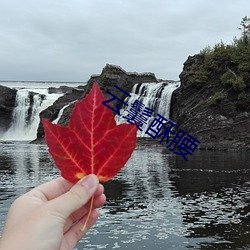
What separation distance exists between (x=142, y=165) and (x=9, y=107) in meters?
40.6

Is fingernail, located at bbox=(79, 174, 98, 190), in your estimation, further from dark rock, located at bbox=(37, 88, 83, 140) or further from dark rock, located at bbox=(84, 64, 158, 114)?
dark rock, located at bbox=(84, 64, 158, 114)

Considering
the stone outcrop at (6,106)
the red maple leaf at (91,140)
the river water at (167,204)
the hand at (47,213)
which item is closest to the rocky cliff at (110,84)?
the stone outcrop at (6,106)

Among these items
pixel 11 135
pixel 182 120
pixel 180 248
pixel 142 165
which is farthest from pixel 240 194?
pixel 11 135

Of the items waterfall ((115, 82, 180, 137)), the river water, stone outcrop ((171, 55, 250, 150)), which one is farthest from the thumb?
waterfall ((115, 82, 180, 137))

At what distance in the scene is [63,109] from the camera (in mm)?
55469

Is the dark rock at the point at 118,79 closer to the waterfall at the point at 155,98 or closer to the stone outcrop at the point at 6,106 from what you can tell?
the waterfall at the point at 155,98

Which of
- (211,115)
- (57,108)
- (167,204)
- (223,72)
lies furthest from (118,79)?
(167,204)

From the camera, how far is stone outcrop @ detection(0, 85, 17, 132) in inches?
2403

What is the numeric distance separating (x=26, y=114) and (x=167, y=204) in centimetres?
4878

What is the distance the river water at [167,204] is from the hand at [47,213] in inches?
328

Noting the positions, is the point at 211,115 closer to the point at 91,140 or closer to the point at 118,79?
the point at 118,79

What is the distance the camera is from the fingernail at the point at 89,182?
6.41 feet

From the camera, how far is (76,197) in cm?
194

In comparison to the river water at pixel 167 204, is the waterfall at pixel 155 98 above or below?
above
